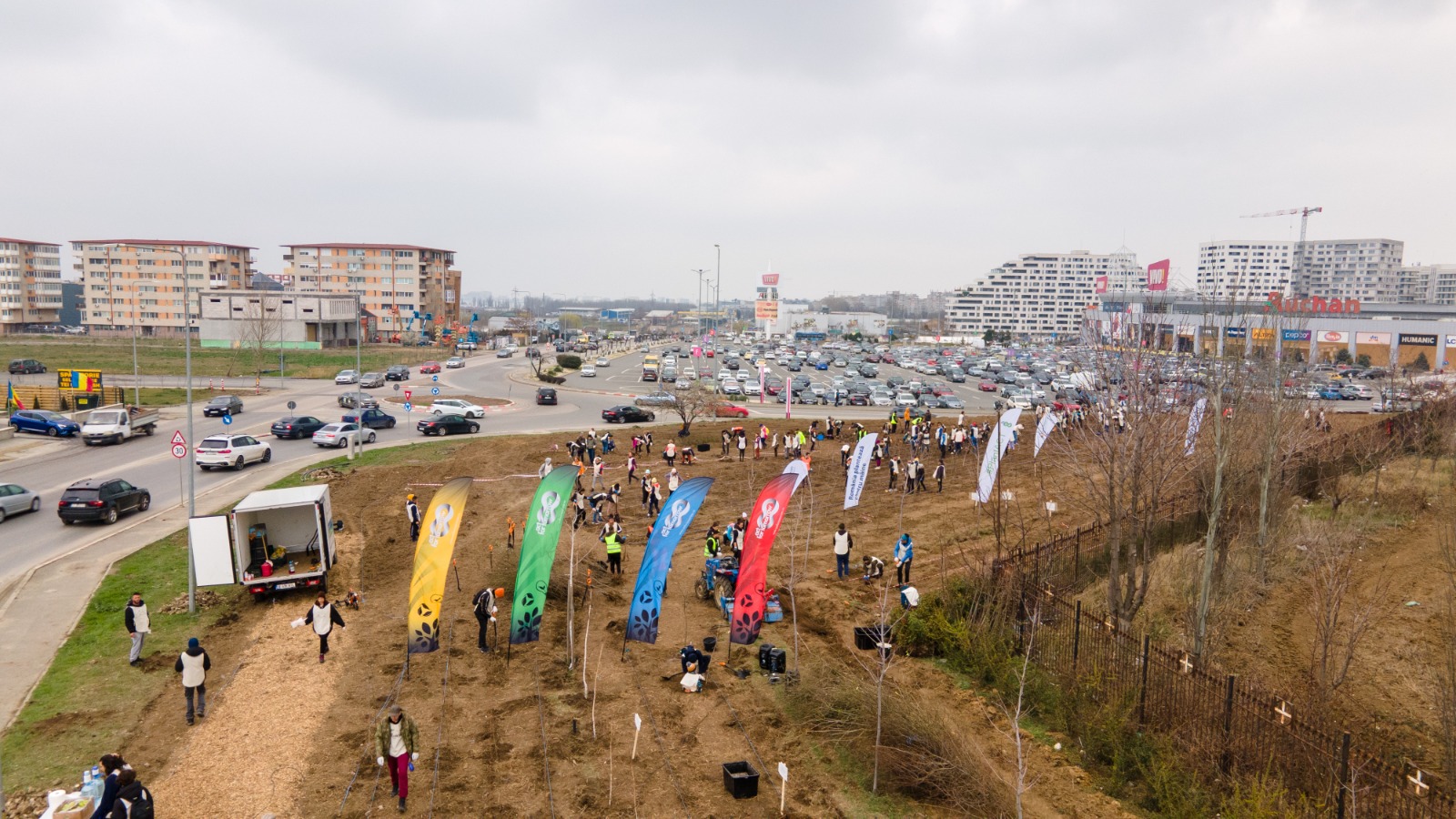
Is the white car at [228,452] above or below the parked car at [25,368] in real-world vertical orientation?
below

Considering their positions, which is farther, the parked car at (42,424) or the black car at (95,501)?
the parked car at (42,424)

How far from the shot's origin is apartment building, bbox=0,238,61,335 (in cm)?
13700

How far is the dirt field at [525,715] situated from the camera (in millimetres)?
11828

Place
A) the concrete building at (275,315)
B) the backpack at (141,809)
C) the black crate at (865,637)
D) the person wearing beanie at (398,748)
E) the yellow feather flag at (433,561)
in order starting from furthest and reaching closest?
the concrete building at (275,315), the black crate at (865,637), the yellow feather flag at (433,561), the person wearing beanie at (398,748), the backpack at (141,809)

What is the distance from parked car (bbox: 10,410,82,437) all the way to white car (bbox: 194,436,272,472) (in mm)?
10651

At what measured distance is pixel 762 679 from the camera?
1592 cm

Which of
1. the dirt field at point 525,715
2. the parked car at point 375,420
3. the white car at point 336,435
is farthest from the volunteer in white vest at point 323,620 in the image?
the parked car at point 375,420

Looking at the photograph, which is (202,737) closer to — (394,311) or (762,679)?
(762,679)

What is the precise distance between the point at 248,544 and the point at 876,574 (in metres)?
15.8

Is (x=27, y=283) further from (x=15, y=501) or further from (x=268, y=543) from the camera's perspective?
(x=268, y=543)

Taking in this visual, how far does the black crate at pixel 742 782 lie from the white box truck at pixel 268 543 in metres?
12.2

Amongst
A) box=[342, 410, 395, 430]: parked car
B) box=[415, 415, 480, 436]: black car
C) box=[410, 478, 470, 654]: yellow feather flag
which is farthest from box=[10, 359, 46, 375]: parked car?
box=[410, 478, 470, 654]: yellow feather flag

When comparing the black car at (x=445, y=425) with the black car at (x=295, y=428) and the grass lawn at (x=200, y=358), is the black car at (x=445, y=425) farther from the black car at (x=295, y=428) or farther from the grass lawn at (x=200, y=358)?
the grass lawn at (x=200, y=358)

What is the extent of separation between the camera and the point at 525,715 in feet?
46.4
